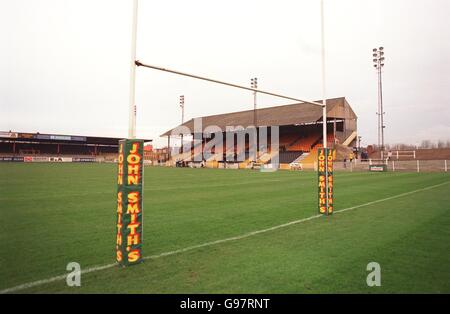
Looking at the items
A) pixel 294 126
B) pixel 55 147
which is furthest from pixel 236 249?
pixel 55 147

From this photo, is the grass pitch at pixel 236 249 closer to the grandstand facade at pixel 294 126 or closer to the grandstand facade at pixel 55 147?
the grandstand facade at pixel 294 126

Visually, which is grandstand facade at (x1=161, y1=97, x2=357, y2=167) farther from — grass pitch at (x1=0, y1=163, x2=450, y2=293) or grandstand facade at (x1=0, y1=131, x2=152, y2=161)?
grass pitch at (x1=0, y1=163, x2=450, y2=293)

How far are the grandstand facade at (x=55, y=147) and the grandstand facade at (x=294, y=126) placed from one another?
23.1 metres

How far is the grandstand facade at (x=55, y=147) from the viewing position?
192 ft

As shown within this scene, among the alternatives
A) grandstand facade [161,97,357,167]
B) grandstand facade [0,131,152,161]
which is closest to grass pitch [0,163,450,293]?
grandstand facade [161,97,357,167]

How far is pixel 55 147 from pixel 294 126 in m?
53.2

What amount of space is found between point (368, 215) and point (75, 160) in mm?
63731

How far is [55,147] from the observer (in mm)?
65938

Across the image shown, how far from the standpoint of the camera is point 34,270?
385 cm

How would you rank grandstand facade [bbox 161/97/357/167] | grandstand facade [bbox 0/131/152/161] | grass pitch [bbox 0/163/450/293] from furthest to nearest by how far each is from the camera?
grandstand facade [bbox 0/131/152/161] → grandstand facade [bbox 161/97/357/167] → grass pitch [bbox 0/163/450/293]

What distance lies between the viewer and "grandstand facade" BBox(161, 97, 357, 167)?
3809cm

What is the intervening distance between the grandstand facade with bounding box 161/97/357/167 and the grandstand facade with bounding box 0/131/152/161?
75.8 ft

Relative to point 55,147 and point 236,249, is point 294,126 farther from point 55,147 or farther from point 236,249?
point 55,147
